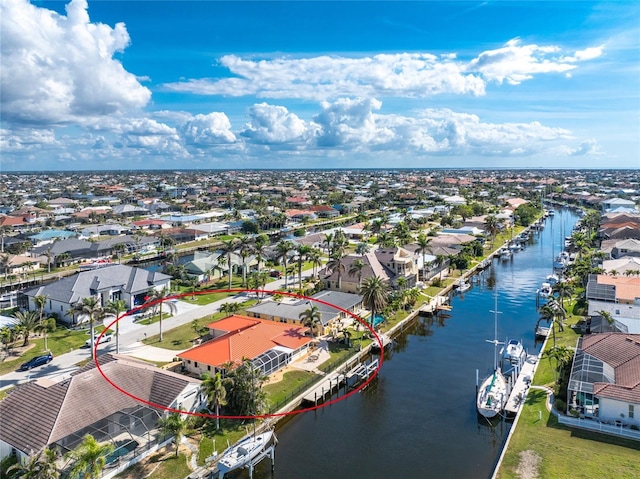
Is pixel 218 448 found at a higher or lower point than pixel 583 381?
lower

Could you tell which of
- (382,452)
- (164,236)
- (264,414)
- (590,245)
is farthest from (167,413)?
(590,245)

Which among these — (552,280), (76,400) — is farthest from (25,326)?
(552,280)

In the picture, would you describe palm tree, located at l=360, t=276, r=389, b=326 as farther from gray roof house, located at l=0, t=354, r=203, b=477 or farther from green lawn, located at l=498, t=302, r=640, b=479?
gray roof house, located at l=0, t=354, r=203, b=477

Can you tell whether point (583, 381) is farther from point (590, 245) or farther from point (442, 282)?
point (590, 245)

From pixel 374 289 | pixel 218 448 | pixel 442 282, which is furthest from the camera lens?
pixel 442 282

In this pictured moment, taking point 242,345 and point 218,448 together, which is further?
point 242,345

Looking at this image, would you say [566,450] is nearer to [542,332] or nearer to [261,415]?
[261,415]

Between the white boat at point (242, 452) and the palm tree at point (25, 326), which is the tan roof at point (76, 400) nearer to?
the white boat at point (242, 452)
